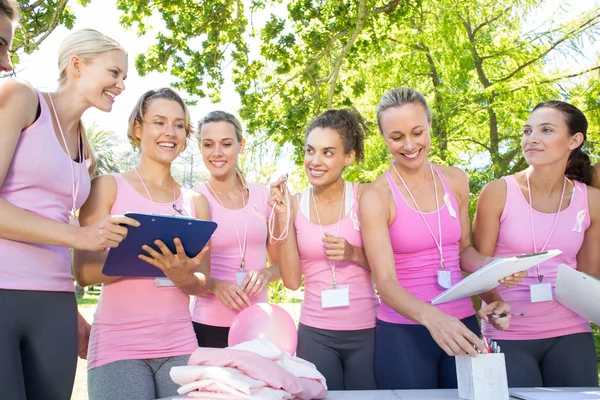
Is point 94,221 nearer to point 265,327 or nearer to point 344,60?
point 265,327

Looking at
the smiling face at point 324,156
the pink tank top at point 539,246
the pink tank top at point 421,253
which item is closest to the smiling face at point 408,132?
the pink tank top at point 421,253

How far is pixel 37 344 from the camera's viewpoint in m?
1.92

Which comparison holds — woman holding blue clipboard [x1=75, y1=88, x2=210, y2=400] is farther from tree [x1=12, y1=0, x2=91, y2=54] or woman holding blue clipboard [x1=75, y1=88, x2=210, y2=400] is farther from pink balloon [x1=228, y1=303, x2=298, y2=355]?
tree [x1=12, y1=0, x2=91, y2=54]

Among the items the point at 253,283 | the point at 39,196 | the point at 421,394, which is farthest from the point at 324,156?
the point at 39,196

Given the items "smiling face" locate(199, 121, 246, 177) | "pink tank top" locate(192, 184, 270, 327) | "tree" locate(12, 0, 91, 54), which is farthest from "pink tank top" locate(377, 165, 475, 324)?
"tree" locate(12, 0, 91, 54)

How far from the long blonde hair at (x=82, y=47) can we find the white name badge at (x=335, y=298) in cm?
130

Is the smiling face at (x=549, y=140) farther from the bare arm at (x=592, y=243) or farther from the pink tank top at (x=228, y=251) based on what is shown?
the pink tank top at (x=228, y=251)

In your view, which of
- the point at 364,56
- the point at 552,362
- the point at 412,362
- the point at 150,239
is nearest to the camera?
the point at 150,239

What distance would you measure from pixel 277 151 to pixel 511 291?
625 cm

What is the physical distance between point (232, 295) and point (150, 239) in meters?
0.74

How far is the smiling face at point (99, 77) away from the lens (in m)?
2.25

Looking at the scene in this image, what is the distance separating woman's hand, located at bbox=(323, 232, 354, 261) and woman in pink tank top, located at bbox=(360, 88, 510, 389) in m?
0.12

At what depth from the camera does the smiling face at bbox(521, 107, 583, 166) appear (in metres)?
3.05

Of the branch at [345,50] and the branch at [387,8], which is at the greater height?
the branch at [387,8]
